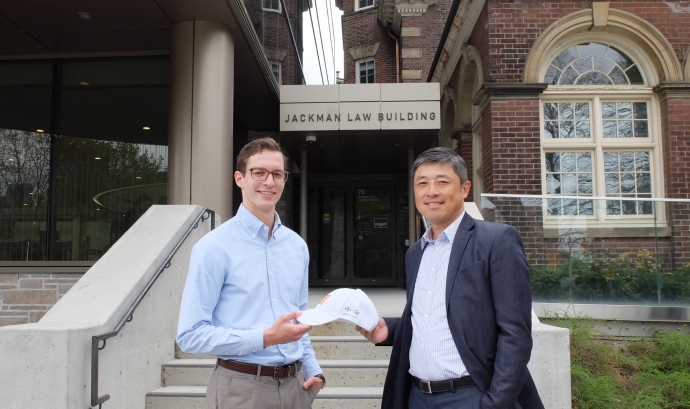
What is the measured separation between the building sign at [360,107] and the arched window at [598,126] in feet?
6.68

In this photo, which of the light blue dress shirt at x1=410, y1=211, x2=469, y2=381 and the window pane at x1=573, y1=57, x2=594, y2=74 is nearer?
the light blue dress shirt at x1=410, y1=211, x2=469, y2=381

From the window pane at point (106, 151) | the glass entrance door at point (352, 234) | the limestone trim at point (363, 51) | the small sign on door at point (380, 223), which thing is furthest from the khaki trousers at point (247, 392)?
the limestone trim at point (363, 51)

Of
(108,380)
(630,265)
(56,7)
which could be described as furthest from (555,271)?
(56,7)

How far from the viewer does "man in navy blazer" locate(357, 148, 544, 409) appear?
224cm

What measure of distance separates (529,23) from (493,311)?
8575 millimetres

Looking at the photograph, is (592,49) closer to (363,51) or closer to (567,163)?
(567,163)

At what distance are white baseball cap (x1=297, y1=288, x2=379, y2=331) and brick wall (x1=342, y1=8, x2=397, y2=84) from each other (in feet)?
70.6

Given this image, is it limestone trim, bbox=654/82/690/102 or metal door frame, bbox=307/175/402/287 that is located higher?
limestone trim, bbox=654/82/690/102

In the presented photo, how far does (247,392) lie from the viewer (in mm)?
2414

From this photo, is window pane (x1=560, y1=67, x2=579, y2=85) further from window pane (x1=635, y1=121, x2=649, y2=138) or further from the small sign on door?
the small sign on door

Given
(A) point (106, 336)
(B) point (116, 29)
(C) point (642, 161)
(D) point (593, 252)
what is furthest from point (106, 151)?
(C) point (642, 161)

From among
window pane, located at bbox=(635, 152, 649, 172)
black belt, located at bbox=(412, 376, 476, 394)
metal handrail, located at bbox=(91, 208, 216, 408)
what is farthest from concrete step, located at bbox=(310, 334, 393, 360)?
window pane, located at bbox=(635, 152, 649, 172)

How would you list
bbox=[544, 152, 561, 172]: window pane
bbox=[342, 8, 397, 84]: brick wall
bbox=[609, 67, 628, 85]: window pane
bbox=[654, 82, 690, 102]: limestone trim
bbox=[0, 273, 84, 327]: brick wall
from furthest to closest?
bbox=[342, 8, 397, 84]: brick wall, bbox=[609, 67, 628, 85]: window pane, bbox=[544, 152, 561, 172]: window pane, bbox=[654, 82, 690, 102]: limestone trim, bbox=[0, 273, 84, 327]: brick wall

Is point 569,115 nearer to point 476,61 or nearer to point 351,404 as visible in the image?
point 476,61
